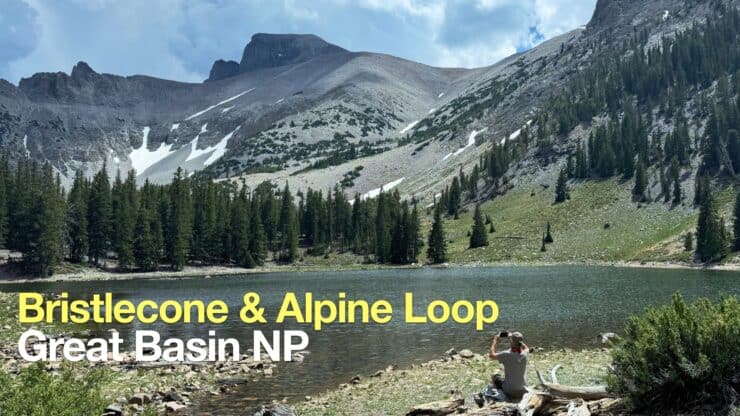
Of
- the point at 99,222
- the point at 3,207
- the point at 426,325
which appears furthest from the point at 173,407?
the point at 3,207

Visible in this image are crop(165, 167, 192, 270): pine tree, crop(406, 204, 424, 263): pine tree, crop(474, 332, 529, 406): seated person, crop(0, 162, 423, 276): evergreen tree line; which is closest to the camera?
crop(474, 332, 529, 406): seated person

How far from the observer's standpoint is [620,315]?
3900 cm

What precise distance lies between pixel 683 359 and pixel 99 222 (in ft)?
365

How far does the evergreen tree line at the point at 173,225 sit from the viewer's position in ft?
320

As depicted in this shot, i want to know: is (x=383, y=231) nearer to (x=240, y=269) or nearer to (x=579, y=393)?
(x=240, y=269)

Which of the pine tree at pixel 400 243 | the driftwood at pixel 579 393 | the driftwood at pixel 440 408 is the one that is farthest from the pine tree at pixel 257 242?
the driftwood at pixel 579 393

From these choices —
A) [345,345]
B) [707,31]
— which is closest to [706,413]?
[345,345]

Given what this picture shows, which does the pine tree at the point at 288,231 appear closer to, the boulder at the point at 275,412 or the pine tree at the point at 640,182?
the pine tree at the point at 640,182

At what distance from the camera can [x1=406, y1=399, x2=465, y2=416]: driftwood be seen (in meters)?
12.7

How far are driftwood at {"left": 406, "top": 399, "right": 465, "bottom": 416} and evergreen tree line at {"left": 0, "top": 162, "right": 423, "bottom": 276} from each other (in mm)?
94171

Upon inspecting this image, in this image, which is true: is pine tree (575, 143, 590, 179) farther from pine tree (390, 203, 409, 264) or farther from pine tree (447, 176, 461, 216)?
pine tree (390, 203, 409, 264)

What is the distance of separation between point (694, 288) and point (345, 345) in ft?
136

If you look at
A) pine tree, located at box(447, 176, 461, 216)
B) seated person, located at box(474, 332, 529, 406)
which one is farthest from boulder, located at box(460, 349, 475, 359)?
pine tree, located at box(447, 176, 461, 216)

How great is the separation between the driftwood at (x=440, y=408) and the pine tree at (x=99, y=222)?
347 feet
